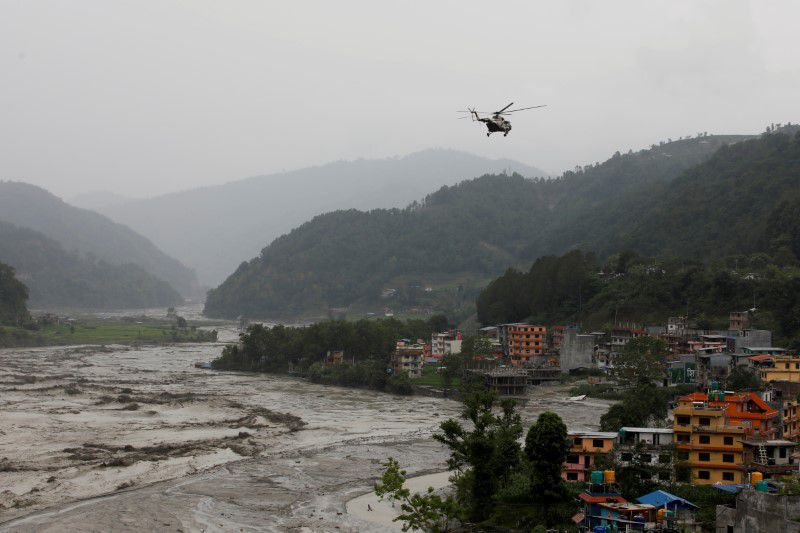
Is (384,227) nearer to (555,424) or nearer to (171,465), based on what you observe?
(171,465)

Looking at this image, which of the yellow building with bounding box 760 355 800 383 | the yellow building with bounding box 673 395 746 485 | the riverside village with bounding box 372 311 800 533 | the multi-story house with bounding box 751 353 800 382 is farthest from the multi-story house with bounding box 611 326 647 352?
the yellow building with bounding box 673 395 746 485

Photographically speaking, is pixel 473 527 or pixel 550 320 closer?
pixel 473 527

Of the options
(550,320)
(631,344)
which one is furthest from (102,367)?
(631,344)

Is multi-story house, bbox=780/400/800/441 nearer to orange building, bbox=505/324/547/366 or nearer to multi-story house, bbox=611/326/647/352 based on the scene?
multi-story house, bbox=611/326/647/352

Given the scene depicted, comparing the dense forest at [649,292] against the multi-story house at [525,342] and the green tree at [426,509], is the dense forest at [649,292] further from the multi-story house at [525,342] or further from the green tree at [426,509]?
the green tree at [426,509]

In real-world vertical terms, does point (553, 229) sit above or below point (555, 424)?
above

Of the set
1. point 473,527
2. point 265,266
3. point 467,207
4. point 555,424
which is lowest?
point 473,527
